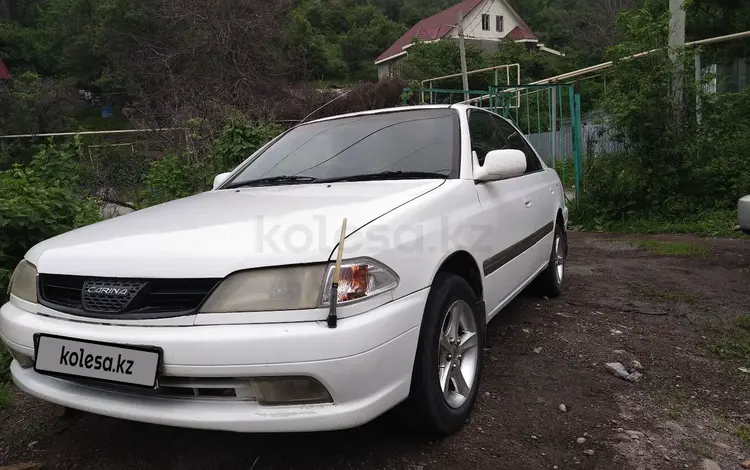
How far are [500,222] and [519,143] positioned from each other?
53.0 inches

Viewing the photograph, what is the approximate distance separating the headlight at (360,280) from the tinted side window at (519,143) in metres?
2.20

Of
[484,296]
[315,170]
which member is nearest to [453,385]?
[484,296]

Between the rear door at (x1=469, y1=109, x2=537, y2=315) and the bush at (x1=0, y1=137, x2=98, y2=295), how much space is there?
293 cm

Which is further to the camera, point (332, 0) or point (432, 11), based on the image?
point (432, 11)

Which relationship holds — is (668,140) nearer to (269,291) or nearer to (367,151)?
(367,151)

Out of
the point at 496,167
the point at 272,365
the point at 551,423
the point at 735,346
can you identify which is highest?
the point at 496,167

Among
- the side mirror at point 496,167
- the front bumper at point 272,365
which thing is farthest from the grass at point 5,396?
the side mirror at point 496,167

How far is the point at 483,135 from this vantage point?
336 cm

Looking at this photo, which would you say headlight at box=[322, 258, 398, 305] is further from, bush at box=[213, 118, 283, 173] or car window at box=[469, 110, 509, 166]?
bush at box=[213, 118, 283, 173]

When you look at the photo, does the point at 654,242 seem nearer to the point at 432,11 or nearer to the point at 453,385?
the point at 453,385

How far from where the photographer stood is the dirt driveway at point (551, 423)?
7.13 ft

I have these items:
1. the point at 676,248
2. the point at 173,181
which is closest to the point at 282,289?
the point at 173,181

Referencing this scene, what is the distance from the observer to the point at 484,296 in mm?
2691

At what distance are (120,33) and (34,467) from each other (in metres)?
32.9
